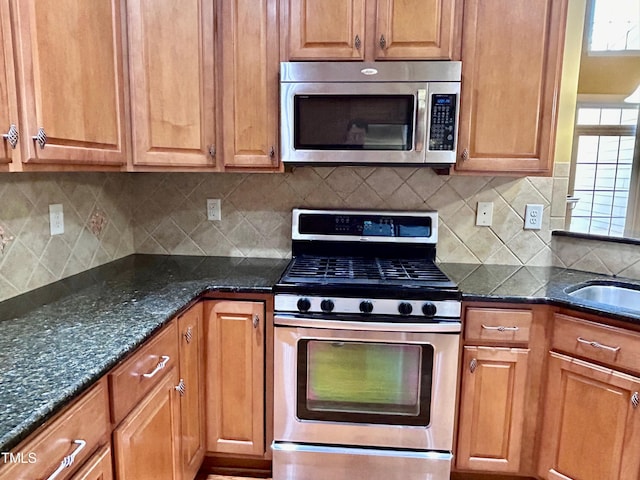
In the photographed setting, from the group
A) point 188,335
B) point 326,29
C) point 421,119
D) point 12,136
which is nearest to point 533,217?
point 421,119

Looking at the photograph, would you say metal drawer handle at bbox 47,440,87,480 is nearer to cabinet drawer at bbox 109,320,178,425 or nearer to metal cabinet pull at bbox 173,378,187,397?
cabinet drawer at bbox 109,320,178,425

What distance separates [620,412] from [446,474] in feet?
2.32

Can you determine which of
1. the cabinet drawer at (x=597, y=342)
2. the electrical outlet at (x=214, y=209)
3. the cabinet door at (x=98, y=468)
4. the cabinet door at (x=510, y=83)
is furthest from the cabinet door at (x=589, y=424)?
the electrical outlet at (x=214, y=209)

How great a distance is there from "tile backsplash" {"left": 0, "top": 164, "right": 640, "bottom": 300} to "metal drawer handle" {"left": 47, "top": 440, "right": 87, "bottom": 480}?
1.13 m

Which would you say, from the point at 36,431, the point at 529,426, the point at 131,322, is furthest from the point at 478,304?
the point at 36,431

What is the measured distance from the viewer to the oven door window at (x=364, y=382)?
5.95 feet

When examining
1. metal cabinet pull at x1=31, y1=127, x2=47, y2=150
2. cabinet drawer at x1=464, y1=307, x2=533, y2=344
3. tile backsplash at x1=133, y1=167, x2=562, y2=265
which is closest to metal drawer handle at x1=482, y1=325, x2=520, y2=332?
cabinet drawer at x1=464, y1=307, x2=533, y2=344

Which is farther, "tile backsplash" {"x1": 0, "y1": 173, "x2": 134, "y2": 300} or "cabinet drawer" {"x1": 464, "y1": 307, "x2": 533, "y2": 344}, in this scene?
"cabinet drawer" {"x1": 464, "y1": 307, "x2": 533, "y2": 344}

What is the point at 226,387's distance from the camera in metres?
1.91

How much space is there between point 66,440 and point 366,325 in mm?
1102

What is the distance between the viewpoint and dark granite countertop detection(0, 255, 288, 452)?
36.6 inches

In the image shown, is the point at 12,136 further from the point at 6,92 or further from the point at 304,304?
the point at 304,304

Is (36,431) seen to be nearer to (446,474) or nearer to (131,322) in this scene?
(131,322)

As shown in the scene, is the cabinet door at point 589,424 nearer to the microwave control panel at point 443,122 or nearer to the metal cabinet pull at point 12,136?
the microwave control panel at point 443,122
